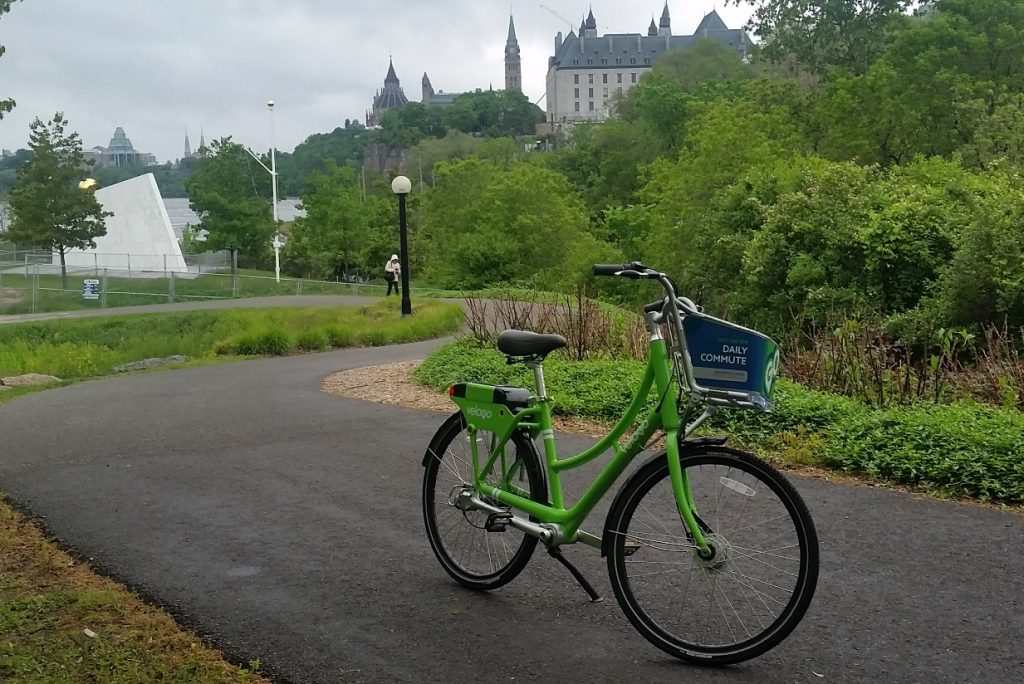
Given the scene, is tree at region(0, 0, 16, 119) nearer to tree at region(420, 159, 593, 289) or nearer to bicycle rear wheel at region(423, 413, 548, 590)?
bicycle rear wheel at region(423, 413, 548, 590)

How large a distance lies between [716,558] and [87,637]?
2.54 meters

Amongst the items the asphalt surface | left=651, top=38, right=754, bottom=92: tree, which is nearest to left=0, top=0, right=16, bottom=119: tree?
the asphalt surface

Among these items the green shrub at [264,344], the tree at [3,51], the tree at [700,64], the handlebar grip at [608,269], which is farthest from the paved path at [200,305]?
the tree at [700,64]

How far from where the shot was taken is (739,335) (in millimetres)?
3656

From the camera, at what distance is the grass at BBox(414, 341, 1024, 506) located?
6.22 metres

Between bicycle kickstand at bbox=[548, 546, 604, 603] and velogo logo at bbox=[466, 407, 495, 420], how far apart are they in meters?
0.66

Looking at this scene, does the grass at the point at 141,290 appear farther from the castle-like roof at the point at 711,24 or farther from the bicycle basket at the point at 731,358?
the castle-like roof at the point at 711,24

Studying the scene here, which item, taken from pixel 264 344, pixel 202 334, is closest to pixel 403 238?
pixel 264 344

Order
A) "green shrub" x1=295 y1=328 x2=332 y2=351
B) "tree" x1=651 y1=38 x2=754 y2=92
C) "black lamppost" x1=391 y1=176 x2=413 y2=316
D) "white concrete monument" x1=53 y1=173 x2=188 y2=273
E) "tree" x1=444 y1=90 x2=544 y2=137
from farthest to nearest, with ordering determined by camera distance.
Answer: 1. "tree" x1=444 y1=90 x2=544 y2=137
2. "tree" x1=651 y1=38 x2=754 y2=92
3. "white concrete monument" x1=53 y1=173 x2=188 y2=273
4. "black lamppost" x1=391 y1=176 x2=413 y2=316
5. "green shrub" x1=295 y1=328 x2=332 y2=351

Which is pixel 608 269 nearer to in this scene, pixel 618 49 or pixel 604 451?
pixel 604 451

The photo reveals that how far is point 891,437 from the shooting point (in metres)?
6.88

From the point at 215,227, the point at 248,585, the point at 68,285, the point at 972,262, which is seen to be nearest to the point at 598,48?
the point at 215,227

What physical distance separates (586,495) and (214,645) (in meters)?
1.63

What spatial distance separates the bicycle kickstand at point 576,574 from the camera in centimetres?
431
